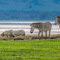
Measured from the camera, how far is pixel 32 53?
11750 mm

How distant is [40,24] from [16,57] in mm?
7692

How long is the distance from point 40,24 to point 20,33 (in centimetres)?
299

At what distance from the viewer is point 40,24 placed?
18391 mm
